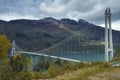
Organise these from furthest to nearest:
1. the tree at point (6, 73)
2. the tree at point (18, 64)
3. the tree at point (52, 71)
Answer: the tree at point (52, 71) → the tree at point (18, 64) → the tree at point (6, 73)

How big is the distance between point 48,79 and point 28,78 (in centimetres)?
436

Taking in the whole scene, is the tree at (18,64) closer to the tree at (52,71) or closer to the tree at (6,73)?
the tree at (6,73)

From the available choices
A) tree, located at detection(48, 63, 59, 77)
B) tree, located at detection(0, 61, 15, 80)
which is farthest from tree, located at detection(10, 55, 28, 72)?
tree, located at detection(48, 63, 59, 77)

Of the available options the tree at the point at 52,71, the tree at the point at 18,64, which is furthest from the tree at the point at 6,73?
the tree at the point at 52,71

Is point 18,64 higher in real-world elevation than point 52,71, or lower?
higher

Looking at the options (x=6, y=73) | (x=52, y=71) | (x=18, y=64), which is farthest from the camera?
(x=52, y=71)

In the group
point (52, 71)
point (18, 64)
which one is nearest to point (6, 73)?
point (18, 64)

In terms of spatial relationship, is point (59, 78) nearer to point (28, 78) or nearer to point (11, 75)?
point (28, 78)

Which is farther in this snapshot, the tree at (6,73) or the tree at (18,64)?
the tree at (18,64)

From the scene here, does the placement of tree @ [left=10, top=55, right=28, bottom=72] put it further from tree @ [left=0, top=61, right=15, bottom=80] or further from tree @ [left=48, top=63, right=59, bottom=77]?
tree @ [left=48, top=63, right=59, bottom=77]

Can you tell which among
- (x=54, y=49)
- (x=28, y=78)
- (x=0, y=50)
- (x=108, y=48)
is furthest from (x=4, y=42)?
(x=54, y=49)

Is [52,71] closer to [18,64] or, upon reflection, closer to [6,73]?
[18,64]

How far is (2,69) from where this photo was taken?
19.8 meters

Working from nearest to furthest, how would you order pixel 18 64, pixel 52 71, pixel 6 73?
pixel 6 73, pixel 18 64, pixel 52 71
